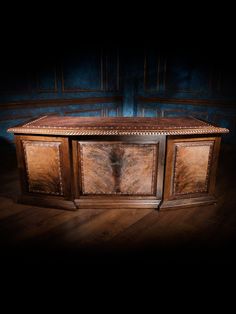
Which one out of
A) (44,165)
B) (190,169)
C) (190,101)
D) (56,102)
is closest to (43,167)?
(44,165)

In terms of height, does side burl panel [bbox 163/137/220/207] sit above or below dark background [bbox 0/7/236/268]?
below

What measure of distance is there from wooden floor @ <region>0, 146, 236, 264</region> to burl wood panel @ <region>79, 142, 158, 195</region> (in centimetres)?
24

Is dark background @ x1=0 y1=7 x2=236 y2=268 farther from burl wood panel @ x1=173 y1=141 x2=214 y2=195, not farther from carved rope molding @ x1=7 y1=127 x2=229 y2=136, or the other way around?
carved rope molding @ x1=7 y1=127 x2=229 y2=136

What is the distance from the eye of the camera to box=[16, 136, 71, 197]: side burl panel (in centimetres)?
254

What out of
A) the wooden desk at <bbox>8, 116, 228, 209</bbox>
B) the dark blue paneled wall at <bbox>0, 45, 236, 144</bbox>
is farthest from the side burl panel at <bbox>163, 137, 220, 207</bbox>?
the dark blue paneled wall at <bbox>0, 45, 236, 144</bbox>

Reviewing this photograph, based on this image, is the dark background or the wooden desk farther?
the dark background

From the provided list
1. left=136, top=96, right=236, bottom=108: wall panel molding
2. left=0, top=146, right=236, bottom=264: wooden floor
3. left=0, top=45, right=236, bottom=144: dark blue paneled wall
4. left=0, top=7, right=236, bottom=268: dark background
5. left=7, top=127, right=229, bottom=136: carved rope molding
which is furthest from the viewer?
left=136, top=96, right=236, bottom=108: wall panel molding

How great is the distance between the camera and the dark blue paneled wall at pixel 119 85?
4.54 metres

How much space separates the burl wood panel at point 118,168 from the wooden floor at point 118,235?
0.24 meters

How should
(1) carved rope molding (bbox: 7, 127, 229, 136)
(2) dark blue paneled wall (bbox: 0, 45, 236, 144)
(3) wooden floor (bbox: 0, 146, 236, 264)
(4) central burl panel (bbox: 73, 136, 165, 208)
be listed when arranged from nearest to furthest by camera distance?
(3) wooden floor (bbox: 0, 146, 236, 264)
(1) carved rope molding (bbox: 7, 127, 229, 136)
(4) central burl panel (bbox: 73, 136, 165, 208)
(2) dark blue paneled wall (bbox: 0, 45, 236, 144)

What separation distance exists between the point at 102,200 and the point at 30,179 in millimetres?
827

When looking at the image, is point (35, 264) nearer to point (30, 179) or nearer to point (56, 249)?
point (56, 249)

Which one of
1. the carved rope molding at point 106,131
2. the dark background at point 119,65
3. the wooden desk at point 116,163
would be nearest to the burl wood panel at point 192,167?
the wooden desk at point 116,163

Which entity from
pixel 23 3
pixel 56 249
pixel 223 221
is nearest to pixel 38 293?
pixel 56 249
